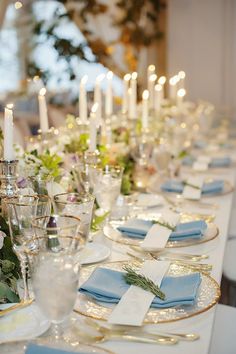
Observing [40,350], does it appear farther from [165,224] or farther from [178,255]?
[165,224]

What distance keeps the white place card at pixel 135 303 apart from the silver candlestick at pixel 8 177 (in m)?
0.43

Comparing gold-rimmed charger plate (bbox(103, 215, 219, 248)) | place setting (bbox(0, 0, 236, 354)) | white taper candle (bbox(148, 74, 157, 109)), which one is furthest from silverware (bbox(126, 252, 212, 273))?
white taper candle (bbox(148, 74, 157, 109))

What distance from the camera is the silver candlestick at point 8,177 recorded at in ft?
5.44

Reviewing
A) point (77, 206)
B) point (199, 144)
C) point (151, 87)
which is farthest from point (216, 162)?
point (77, 206)

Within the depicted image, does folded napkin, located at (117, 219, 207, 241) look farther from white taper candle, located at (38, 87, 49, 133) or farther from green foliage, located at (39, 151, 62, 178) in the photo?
white taper candle, located at (38, 87, 49, 133)

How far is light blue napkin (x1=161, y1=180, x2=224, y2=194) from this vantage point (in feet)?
Answer: 8.50

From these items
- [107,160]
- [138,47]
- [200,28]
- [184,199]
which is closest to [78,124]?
[107,160]

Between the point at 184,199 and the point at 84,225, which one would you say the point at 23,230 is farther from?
the point at 184,199

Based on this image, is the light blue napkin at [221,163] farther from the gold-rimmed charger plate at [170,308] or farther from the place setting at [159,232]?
the gold-rimmed charger plate at [170,308]

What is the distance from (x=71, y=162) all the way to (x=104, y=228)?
425 mm

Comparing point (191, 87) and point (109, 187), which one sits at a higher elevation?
point (191, 87)

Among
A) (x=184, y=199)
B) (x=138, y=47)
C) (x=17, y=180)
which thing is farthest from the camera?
(x=138, y=47)

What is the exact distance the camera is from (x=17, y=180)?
1711mm

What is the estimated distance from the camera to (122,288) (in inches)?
56.3
